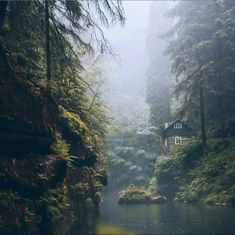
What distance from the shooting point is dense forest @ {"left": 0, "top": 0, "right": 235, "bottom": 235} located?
602 inches

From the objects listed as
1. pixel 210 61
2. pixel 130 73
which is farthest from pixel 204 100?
pixel 130 73

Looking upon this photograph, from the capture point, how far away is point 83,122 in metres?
24.3

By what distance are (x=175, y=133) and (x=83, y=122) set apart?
29.8m

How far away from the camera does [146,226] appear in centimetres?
1575

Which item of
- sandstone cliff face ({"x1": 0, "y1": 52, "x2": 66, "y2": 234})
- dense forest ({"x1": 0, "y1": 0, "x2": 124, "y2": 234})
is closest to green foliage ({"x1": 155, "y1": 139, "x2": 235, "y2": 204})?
dense forest ({"x1": 0, "y1": 0, "x2": 124, "y2": 234})

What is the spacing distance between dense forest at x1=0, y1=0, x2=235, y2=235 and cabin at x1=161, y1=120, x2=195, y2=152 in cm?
13

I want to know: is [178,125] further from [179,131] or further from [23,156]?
[23,156]

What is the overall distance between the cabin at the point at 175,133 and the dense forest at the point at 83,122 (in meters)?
0.13

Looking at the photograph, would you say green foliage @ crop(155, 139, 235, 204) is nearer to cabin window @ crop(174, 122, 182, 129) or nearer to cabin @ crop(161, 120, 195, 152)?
cabin @ crop(161, 120, 195, 152)

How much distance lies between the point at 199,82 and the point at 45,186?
22.2 metres

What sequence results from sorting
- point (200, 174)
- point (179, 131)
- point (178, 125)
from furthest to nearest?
point (178, 125) → point (179, 131) → point (200, 174)

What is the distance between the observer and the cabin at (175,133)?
5206 cm

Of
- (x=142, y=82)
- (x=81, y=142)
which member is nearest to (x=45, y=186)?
(x=81, y=142)

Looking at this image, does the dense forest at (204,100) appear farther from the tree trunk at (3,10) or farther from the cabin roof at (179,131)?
the tree trunk at (3,10)
